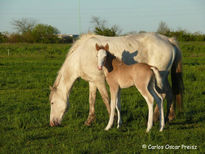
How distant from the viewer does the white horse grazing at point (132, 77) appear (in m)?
6.18

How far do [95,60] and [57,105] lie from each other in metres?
1.55

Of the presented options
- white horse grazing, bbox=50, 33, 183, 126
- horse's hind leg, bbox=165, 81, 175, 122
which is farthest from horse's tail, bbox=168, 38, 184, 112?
horse's hind leg, bbox=165, 81, 175, 122

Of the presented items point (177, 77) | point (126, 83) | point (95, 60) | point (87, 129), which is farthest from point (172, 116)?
point (95, 60)

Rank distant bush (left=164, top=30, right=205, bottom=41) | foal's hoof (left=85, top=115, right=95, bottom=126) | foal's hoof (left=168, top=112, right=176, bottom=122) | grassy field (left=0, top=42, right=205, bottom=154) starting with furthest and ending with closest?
distant bush (left=164, top=30, right=205, bottom=41), foal's hoof (left=168, top=112, right=176, bottom=122), foal's hoof (left=85, top=115, right=95, bottom=126), grassy field (left=0, top=42, right=205, bottom=154)

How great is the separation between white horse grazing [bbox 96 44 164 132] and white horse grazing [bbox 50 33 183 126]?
2.60 feet

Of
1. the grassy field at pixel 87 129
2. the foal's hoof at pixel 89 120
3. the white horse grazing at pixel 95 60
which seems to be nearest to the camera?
the grassy field at pixel 87 129

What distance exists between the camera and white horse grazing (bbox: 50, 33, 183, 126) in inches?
295

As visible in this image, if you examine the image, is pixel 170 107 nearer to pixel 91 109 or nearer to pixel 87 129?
pixel 91 109

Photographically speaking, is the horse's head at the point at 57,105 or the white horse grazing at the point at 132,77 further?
the horse's head at the point at 57,105

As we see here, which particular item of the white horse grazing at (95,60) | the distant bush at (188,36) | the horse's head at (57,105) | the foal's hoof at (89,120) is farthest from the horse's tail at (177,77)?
the distant bush at (188,36)

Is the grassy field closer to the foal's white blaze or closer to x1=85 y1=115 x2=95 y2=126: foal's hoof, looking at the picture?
x1=85 y1=115 x2=95 y2=126: foal's hoof

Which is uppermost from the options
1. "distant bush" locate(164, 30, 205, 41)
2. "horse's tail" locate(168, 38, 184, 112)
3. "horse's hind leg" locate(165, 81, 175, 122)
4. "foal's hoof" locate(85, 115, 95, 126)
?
"distant bush" locate(164, 30, 205, 41)

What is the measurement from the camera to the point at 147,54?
7.77 meters

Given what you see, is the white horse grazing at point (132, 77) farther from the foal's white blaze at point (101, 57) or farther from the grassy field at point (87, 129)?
the grassy field at point (87, 129)
